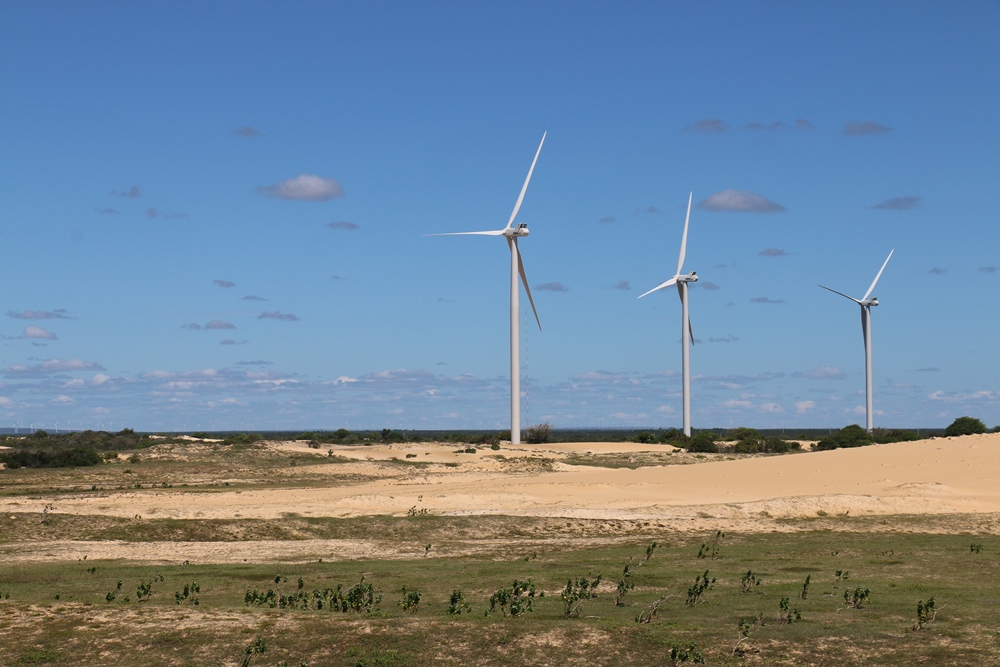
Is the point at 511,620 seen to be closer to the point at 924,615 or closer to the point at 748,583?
the point at 924,615

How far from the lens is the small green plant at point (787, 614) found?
21.5m

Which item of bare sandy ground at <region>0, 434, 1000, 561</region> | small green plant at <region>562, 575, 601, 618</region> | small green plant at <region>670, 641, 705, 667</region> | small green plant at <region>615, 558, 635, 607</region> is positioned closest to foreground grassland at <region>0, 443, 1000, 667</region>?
small green plant at <region>670, 641, 705, 667</region>

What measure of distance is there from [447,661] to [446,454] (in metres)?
75.2

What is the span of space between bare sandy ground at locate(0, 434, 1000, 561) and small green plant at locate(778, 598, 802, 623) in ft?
52.0

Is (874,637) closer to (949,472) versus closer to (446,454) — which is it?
(949,472)

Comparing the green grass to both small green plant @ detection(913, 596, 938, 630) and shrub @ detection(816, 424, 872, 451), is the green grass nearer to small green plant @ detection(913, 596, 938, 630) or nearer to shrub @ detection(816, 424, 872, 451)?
small green plant @ detection(913, 596, 938, 630)

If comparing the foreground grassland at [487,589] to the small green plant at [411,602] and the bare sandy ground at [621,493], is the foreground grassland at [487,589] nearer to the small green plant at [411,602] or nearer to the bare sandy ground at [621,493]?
the small green plant at [411,602]

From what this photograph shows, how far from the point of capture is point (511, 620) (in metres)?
21.2

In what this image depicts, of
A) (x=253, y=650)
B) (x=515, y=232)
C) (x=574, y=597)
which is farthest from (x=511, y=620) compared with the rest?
(x=515, y=232)

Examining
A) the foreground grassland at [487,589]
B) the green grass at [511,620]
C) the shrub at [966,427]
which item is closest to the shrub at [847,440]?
the shrub at [966,427]

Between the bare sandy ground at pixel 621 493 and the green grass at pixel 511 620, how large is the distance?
18.4 ft

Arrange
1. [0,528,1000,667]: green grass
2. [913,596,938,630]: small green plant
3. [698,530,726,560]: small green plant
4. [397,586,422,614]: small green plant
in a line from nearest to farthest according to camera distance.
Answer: [0,528,1000,667]: green grass → [913,596,938,630]: small green plant → [397,586,422,614]: small green plant → [698,530,726,560]: small green plant

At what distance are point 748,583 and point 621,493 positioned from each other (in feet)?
93.9

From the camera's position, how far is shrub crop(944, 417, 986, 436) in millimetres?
97750
